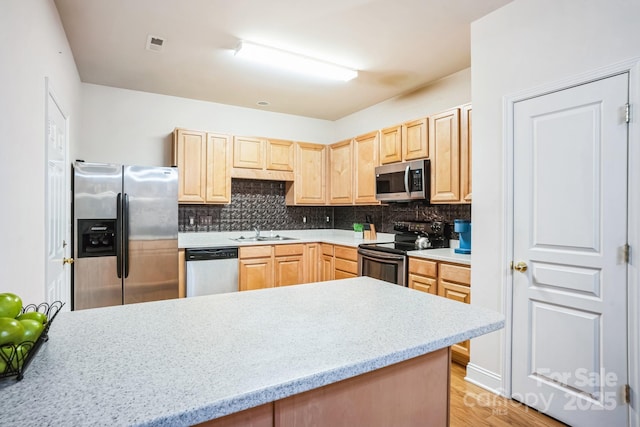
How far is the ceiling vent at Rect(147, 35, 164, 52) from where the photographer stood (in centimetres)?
277

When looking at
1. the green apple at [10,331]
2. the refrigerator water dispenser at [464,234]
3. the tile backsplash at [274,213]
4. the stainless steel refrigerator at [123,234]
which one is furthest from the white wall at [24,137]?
the refrigerator water dispenser at [464,234]

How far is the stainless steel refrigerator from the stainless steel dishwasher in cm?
17

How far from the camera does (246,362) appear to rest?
32.2 inches

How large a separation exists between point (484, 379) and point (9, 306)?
271cm

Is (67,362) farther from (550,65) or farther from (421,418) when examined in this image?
(550,65)

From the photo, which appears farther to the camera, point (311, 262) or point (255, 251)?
point (311, 262)

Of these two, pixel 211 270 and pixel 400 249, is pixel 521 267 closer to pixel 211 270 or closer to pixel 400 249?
pixel 400 249

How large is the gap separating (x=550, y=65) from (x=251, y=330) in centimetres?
229

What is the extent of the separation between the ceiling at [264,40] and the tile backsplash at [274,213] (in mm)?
1335

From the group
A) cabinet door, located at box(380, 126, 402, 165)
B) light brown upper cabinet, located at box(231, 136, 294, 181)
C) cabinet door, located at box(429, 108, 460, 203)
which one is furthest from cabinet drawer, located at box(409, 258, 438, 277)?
light brown upper cabinet, located at box(231, 136, 294, 181)

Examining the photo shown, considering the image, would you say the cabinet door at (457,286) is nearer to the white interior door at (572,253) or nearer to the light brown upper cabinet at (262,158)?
the white interior door at (572,253)

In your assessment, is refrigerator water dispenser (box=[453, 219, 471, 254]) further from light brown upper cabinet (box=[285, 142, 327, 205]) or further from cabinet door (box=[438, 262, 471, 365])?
light brown upper cabinet (box=[285, 142, 327, 205])

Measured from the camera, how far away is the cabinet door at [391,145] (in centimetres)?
370

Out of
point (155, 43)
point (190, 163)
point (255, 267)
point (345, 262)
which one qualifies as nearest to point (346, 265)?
point (345, 262)
